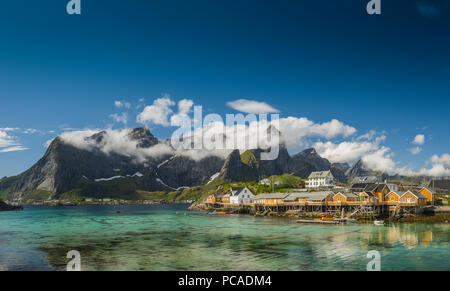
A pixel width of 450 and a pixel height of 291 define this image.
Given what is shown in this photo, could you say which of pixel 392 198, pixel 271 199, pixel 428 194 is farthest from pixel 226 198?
pixel 428 194

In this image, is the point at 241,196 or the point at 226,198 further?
the point at 226,198

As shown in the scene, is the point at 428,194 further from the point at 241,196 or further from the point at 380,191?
the point at 241,196

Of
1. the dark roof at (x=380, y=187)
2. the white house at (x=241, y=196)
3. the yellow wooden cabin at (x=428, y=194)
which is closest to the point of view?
the yellow wooden cabin at (x=428, y=194)

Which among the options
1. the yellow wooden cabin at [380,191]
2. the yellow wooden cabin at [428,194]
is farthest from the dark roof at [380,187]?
the yellow wooden cabin at [428,194]

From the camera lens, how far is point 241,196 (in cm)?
14050

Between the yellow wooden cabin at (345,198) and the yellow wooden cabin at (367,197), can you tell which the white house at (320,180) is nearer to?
the yellow wooden cabin at (345,198)

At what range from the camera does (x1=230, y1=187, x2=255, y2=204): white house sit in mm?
139750

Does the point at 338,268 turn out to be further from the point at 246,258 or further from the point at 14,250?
the point at 14,250

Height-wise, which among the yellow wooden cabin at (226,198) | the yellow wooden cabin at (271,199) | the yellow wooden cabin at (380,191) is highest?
the yellow wooden cabin at (380,191)

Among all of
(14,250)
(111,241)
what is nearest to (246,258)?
(111,241)

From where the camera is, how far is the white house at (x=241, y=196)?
13975cm
